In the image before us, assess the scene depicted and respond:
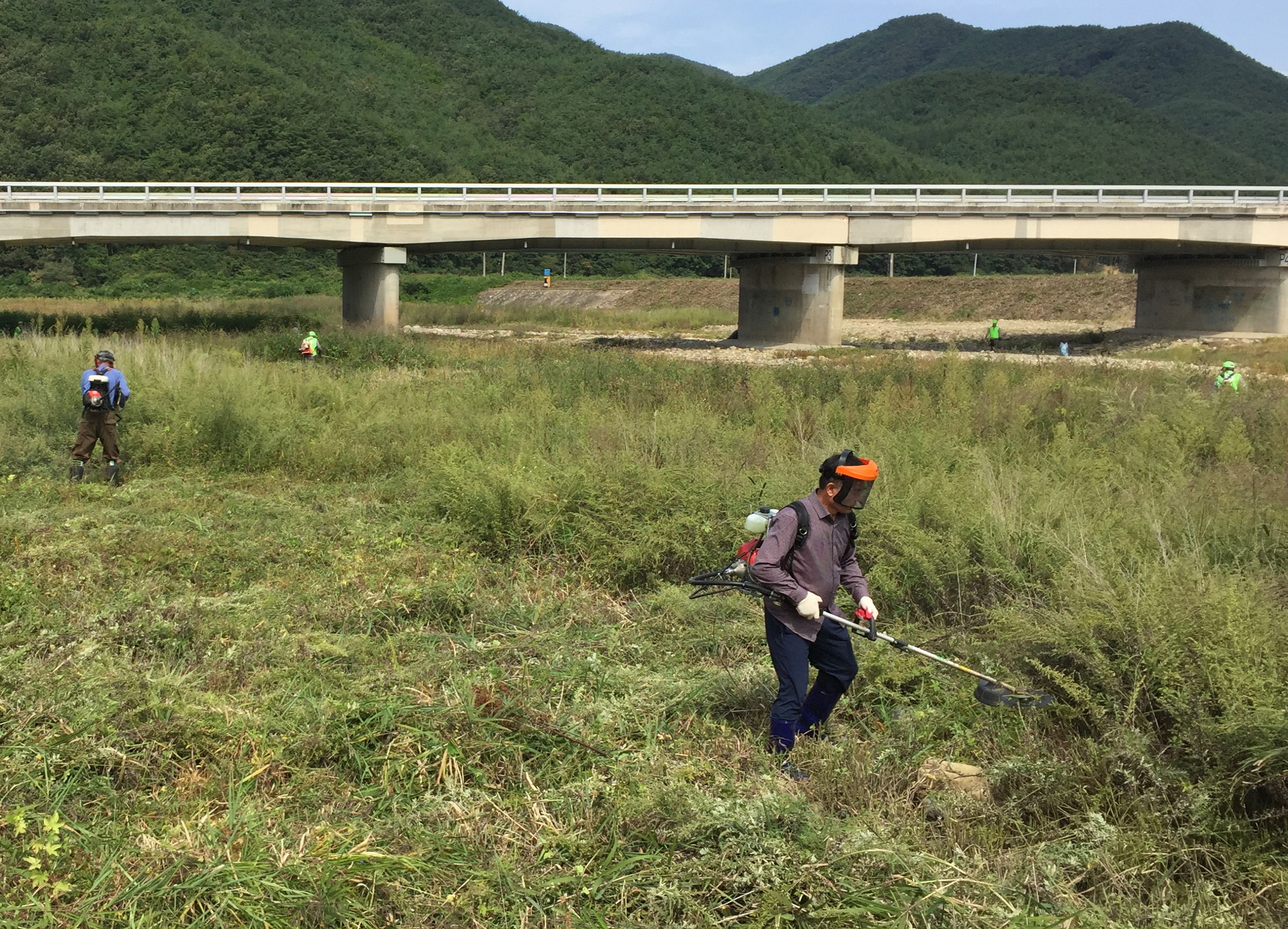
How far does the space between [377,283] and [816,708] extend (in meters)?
35.5

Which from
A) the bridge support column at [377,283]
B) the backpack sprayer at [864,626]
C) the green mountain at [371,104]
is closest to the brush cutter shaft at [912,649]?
the backpack sprayer at [864,626]

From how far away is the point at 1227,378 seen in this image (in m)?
17.2

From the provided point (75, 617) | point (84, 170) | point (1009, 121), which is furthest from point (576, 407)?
point (1009, 121)

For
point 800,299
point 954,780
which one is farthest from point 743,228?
point 954,780

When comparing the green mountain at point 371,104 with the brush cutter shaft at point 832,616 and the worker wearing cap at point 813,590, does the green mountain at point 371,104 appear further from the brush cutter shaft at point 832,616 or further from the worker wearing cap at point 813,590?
the worker wearing cap at point 813,590

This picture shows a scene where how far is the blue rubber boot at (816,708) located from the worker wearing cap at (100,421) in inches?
366

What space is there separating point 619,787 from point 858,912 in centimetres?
136

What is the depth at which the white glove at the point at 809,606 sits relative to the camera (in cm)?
525

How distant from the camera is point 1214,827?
472 cm

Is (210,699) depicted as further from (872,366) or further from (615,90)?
(615,90)

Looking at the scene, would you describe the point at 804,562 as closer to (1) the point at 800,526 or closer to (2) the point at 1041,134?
(1) the point at 800,526

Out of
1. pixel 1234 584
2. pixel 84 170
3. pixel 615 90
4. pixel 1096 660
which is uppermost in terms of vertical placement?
pixel 615 90

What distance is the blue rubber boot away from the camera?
567 cm

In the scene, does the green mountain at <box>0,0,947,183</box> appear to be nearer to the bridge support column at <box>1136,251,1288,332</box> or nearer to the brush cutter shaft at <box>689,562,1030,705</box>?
the bridge support column at <box>1136,251,1288,332</box>
